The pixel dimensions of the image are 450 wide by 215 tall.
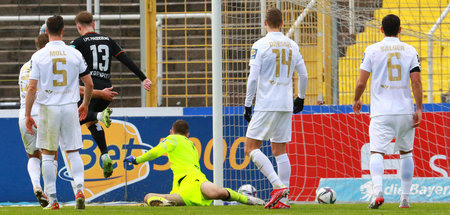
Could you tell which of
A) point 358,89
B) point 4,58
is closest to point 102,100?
point 358,89

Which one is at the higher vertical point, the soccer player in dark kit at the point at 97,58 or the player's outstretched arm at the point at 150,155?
the soccer player in dark kit at the point at 97,58

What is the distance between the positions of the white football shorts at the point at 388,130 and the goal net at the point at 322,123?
3.35 m

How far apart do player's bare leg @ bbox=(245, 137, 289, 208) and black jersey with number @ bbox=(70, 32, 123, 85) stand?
1.95 meters

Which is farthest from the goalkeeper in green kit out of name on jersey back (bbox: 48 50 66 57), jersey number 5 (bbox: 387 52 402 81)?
jersey number 5 (bbox: 387 52 402 81)

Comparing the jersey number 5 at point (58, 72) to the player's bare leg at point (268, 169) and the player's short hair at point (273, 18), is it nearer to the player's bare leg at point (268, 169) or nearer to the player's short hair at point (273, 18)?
the player's bare leg at point (268, 169)

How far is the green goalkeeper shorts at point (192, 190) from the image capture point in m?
8.80

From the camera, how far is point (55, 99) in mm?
7227

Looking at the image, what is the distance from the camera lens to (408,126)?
24.3 ft

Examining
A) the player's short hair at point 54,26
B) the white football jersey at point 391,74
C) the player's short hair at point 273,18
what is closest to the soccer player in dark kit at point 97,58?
the player's short hair at point 54,26

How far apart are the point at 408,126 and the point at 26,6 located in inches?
430

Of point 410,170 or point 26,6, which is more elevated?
point 26,6

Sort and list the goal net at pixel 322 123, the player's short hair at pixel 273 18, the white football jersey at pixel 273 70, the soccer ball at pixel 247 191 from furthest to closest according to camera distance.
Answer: the goal net at pixel 322 123 → the soccer ball at pixel 247 191 → the player's short hair at pixel 273 18 → the white football jersey at pixel 273 70

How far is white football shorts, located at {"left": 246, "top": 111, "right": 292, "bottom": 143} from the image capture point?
7.55 meters

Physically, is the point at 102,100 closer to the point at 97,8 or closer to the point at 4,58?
the point at 97,8
